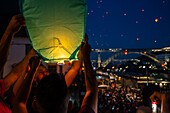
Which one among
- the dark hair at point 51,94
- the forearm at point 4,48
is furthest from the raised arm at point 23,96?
the forearm at point 4,48

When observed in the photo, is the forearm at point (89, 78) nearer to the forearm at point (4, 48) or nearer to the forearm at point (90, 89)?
the forearm at point (90, 89)

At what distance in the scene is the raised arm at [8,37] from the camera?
1.17m

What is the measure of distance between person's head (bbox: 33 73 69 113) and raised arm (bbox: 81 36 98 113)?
205 millimetres

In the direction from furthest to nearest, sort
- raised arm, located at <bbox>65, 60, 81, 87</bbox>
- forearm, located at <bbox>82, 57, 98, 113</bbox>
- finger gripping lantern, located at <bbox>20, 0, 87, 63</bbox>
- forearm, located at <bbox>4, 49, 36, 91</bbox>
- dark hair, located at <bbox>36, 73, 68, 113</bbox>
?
raised arm, located at <bbox>65, 60, 81, 87</bbox>, forearm, located at <bbox>4, 49, 36, 91</bbox>, finger gripping lantern, located at <bbox>20, 0, 87, 63</bbox>, forearm, located at <bbox>82, 57, 98, 113</bbox>, dark hair, located at <bbox>36, 73, 68, 113</bbox>

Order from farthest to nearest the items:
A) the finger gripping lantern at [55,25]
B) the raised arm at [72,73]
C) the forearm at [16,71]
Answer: the raised arm at [72,73] → the forearm at [16,71] → the finger gripping lantern at [55,25]

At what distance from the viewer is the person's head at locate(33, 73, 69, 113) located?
1.00 meters

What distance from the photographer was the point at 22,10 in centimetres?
137

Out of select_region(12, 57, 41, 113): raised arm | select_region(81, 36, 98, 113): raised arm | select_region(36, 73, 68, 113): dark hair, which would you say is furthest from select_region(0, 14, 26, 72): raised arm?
select_region(81, 36, 98, 113): raised arm

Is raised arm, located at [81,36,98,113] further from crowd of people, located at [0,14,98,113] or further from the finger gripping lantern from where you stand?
the finger gripping lantern

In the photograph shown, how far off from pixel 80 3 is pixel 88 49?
450 mm

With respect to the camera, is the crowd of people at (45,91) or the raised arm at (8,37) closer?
the crowd of people at (45,91)

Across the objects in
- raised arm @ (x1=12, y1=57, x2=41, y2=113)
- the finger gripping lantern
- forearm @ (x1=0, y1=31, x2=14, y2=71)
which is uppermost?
the finger gripping lantern

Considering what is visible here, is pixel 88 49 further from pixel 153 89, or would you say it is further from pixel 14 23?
pixel 153 89

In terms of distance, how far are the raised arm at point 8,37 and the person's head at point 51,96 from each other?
429 mm
